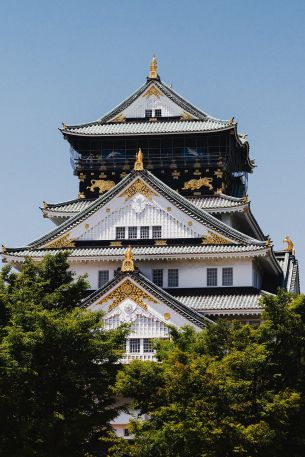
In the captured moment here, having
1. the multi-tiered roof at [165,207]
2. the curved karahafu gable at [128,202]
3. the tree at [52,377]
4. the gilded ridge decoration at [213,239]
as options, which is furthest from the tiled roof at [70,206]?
the tree at [52,377]

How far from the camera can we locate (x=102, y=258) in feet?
199

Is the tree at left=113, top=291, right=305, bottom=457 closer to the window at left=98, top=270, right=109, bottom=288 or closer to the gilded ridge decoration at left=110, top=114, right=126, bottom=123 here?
the window at left=98, top=270, right=109, bottom=288

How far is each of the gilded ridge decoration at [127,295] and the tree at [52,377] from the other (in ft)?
36.3

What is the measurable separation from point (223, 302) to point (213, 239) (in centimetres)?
382

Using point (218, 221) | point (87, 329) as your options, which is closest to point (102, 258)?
point (218, 221)

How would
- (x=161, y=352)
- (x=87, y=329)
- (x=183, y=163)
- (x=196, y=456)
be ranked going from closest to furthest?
(x=196, y=456) → (x=87, y=329) → (x=161, y=352) → (x=183, y=163)

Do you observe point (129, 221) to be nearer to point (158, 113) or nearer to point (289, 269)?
point (158, 113)

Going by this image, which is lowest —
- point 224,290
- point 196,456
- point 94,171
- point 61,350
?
point 196,456

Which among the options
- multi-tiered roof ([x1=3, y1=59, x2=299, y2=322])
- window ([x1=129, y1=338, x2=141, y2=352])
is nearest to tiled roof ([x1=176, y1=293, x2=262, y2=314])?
multi-tiered roof ([x1=3, y1=59, x2=299, y2=322])

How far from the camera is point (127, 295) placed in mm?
55906

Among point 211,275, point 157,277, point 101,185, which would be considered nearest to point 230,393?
point 211,275

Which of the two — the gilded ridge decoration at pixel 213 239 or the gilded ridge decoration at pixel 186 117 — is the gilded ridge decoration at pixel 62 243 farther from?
the gilded ridge decoration at pixel 186 117

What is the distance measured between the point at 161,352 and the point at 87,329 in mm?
4210

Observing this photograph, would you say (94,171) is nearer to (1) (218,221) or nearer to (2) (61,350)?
(1) (218,221)
